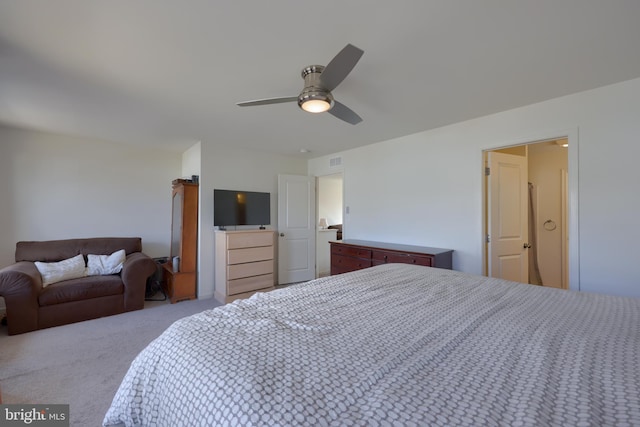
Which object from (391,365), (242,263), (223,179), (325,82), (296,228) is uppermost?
(325,82)

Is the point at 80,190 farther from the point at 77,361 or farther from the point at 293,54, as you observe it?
the point at 293,54

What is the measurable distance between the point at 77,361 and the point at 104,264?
1622 millimetres

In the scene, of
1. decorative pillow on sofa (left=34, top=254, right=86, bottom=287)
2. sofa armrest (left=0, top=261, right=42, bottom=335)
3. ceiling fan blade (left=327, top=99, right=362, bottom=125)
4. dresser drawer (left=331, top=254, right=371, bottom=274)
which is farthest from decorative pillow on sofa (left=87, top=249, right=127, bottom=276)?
ceiling fan blade (left=327, top=99, right=362, bottom=125)

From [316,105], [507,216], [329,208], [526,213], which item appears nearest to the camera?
[316,105]

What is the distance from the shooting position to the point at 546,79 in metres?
2.14

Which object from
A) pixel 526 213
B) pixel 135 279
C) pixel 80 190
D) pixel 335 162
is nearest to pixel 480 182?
pixel 526 213

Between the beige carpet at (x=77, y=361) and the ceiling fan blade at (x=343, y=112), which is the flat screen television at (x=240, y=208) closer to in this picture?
the beige carpet at (x=77, y=361)

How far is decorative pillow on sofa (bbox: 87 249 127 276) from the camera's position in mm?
3449

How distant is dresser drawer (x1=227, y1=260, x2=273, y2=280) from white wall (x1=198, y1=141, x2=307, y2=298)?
19.8 inches

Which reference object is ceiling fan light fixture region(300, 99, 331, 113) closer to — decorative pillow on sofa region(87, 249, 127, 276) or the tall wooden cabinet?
the tall wooden cabinet

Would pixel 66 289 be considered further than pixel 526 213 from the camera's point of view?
No

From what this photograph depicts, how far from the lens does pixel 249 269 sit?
3.95 metres

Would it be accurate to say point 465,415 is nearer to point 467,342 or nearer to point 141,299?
point 467,342

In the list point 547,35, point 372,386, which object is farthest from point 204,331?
point 547,35
